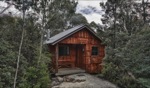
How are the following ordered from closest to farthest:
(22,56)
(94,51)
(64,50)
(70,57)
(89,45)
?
1. (22,56)
2. (89,45)
3. (94,51)
4. (64,50)
5. (70,57)

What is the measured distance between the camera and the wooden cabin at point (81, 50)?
16.1 m

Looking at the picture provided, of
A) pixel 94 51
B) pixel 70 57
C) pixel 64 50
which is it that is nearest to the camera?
pixel 94 51

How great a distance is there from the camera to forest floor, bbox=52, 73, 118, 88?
12.8 metres

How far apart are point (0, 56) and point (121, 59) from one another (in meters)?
9.14

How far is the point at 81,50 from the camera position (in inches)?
685

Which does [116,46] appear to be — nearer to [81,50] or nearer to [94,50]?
[94,50]

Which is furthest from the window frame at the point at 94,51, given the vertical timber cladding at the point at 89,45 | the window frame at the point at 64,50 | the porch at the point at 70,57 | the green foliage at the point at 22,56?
the green foliage at the point at 22,56

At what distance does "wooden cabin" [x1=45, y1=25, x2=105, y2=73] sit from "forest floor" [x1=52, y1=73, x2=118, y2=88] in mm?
1752

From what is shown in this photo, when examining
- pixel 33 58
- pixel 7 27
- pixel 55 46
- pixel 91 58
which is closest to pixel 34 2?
pixel 7 27

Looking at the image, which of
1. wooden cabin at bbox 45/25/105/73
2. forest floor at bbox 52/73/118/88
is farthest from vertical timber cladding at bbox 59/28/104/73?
forest floor at bbox 52/73/118/88

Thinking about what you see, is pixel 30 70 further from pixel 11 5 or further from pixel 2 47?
pixel 11 5

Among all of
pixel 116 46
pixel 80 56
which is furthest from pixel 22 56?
pixel 116 46

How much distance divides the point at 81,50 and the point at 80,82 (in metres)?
4.38

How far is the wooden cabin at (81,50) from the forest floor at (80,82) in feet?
5.75
